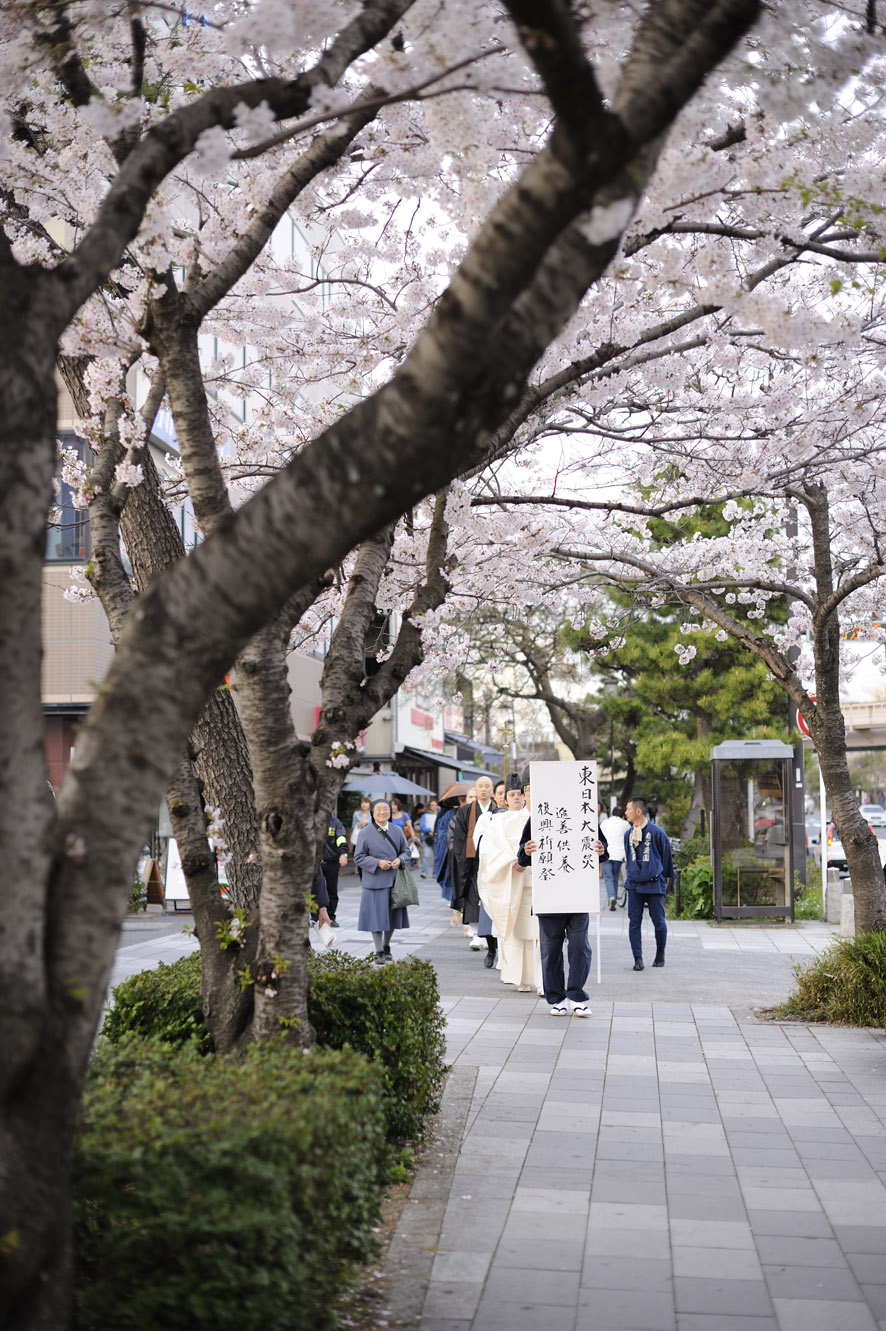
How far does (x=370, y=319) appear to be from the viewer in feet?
29.9

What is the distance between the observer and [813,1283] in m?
4.48

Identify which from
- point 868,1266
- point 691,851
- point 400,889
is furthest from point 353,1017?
point 691,851

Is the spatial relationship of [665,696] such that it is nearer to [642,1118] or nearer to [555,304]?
[642,1118]

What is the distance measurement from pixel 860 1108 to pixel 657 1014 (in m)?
3.27

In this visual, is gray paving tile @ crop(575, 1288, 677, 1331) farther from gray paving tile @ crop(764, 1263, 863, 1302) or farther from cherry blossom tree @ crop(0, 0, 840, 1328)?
cherry blossom tree @ crop(0, 0, 840, 1328)

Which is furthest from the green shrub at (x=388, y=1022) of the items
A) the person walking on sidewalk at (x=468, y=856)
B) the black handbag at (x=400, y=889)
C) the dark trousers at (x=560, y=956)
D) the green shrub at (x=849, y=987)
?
the person walking on sidewalk at (x=468, y=856)

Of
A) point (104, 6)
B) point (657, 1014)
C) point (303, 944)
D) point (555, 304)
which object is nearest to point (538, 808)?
point (657, 1014)

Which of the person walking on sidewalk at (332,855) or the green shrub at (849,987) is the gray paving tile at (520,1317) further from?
the person walking on sidewalk at (332,855)

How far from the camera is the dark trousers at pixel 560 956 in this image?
10.3 meters

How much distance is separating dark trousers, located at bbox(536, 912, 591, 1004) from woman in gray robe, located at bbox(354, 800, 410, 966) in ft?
8.84

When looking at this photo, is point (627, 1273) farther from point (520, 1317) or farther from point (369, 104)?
point (369, 104)

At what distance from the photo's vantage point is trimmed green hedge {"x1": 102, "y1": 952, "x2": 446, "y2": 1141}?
579 cm

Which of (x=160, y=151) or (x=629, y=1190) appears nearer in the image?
(x=160, y=151)

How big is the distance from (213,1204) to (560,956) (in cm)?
744
